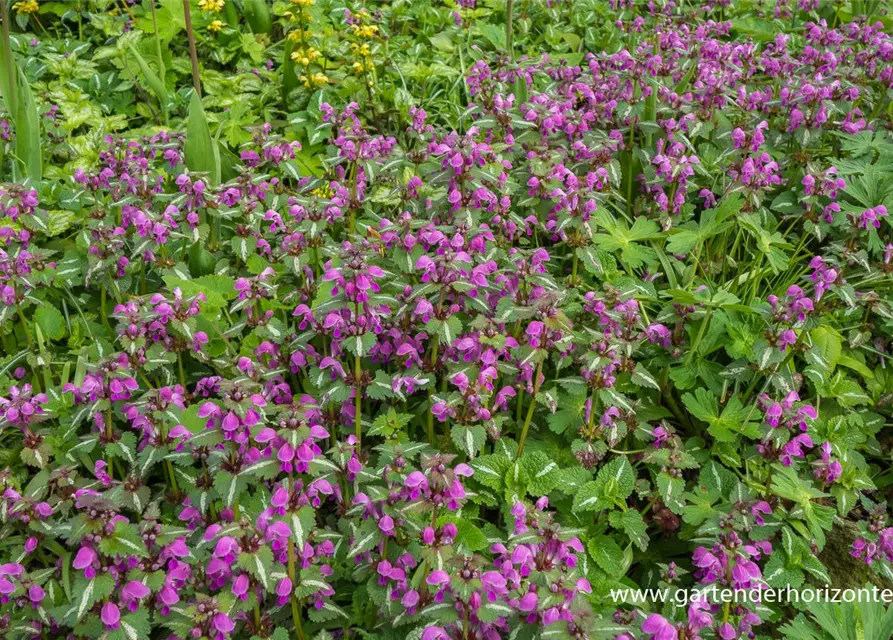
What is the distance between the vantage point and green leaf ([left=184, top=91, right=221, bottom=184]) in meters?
3.49

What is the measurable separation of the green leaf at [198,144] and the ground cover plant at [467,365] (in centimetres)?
2

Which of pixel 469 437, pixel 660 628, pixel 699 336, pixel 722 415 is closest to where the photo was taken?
pixel 660 628

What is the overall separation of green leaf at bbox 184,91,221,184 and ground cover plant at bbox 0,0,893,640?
0.02 m

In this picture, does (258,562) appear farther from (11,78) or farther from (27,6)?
(27,6)

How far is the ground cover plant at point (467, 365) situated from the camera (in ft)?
6.96

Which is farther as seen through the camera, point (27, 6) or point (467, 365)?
point (27, 6)

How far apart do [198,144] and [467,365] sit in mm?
1799

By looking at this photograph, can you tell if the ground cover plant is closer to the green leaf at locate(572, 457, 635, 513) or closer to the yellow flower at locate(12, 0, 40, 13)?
the green leaf at locate(572, 457, 635, 513)

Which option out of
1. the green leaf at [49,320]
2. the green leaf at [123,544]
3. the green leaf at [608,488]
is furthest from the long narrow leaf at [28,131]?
the green leaf at [608,488]

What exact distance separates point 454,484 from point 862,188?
100 inches

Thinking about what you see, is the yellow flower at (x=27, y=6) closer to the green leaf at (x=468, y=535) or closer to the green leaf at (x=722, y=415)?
the green leaf at (x=468, y=535)

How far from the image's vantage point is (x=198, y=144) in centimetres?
352

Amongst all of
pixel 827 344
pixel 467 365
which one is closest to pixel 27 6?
pixel 467 365

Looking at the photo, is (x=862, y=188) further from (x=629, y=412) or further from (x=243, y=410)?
(x=243, y=410)
